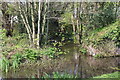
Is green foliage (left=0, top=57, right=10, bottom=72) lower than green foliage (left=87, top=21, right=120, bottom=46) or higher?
lower

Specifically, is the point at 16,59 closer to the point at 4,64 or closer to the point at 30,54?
the point at 4,64

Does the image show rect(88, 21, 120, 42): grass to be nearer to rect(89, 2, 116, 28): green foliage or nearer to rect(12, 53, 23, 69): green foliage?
rect(89, 2, 116, 28): green foliage

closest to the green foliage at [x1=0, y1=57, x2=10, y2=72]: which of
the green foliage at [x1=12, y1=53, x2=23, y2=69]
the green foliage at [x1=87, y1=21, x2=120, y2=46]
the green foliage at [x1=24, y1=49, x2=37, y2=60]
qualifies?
the green foliage at [x1=12, y1=53, x2=23, y2=69]

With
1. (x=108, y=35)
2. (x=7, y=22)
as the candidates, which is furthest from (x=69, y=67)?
(x=7, y=22)

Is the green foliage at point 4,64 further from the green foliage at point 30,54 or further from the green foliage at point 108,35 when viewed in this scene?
the green foliage at point 108,35

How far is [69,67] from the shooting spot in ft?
23.7

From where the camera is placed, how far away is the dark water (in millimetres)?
6469

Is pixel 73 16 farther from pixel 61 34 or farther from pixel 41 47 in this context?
pixel 41 47

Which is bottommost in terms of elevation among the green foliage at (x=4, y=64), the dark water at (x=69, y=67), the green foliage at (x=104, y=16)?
the dark water at (x=69, y=67)

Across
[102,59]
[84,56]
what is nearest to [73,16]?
[84,56]

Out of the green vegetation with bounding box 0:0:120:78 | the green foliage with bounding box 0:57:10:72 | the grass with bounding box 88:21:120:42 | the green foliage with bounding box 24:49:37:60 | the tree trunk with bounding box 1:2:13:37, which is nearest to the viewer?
the green foliage with bounding box 0:57:10:72

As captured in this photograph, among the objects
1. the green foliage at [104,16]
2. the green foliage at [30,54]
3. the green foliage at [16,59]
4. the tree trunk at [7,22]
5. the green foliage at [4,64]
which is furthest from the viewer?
the tree trunk at [7,22]

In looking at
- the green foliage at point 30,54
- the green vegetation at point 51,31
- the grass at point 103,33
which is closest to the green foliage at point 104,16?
the green vegetation at point 51,31

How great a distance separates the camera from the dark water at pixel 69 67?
6.47 metres
